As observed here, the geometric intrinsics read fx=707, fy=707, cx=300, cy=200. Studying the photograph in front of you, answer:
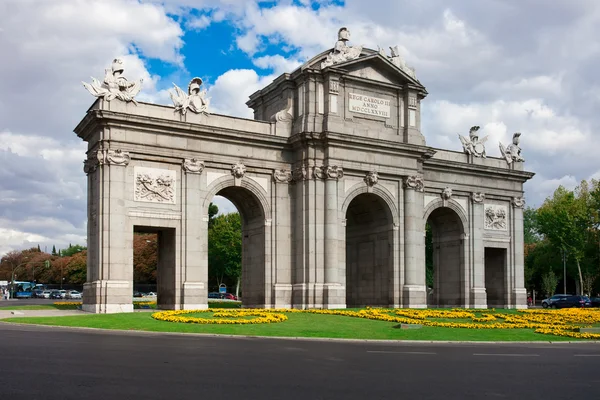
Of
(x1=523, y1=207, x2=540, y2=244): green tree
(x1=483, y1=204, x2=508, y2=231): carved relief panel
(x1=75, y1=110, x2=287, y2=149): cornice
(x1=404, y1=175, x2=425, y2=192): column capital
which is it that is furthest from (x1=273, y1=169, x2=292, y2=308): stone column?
(x1=523, y1=207, x2=540, y2=244): green tree

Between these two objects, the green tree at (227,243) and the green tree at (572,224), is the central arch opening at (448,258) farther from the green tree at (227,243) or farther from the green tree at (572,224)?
the green tree at (227,243)

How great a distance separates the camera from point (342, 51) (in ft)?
169

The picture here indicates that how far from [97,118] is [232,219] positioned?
6923 cm

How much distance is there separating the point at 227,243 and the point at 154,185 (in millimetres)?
64805

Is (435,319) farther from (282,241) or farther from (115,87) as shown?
(115,87)

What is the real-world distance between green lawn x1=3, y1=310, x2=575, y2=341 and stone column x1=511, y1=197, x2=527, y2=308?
1109 inches

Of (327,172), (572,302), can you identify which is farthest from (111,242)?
(572,302)

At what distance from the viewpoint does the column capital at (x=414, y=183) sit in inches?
2104

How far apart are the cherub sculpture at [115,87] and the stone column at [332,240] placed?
46.3 ft

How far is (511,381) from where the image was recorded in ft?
54.2

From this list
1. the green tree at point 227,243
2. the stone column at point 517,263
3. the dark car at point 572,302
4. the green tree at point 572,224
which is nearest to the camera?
the stone column at point 517,263

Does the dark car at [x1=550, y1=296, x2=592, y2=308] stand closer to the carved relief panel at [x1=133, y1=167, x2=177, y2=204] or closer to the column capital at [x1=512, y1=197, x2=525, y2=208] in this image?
the column capital at [x1=512, y1=197, x2=525, y2=208]

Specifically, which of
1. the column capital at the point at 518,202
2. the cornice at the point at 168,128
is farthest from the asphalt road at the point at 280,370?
the column capital at the point at 518,202

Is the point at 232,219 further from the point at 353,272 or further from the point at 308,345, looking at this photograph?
the point at 308,345
